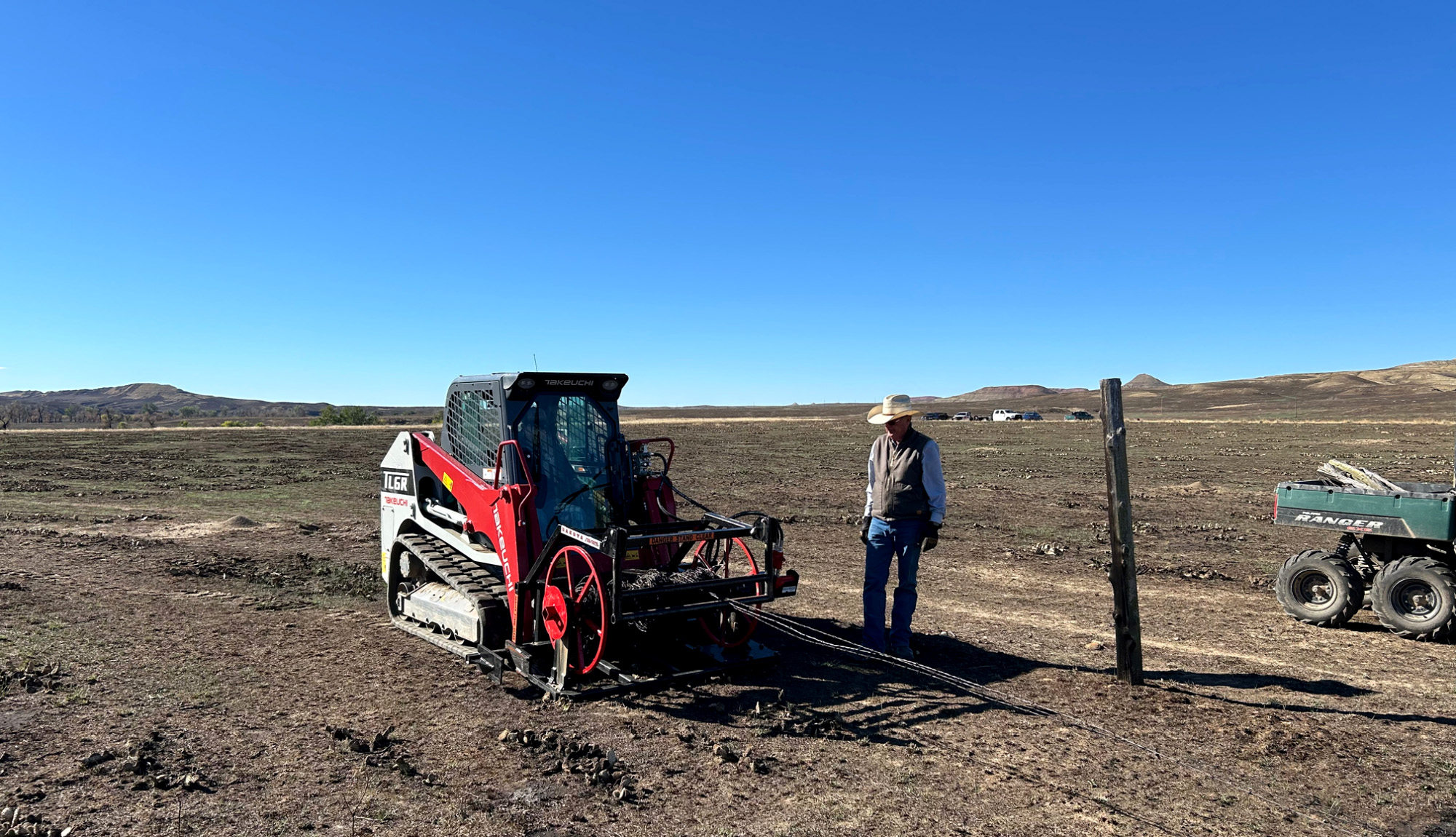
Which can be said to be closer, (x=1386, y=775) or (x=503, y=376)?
(x=1386, y=775)

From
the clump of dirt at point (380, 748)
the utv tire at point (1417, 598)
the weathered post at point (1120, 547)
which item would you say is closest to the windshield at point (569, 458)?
the clump of dirt at point (380, 748)

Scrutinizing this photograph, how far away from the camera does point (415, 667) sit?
305 inches

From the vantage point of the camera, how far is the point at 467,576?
26.2 ft

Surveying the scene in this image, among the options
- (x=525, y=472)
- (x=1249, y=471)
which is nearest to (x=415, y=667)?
(x=525, y=472)

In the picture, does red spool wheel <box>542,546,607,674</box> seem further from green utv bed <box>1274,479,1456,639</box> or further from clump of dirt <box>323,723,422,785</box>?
green utv bed <box>1274,479,1456,639</box>

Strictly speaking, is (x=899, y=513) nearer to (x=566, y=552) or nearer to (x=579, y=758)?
(x=566, y=552)

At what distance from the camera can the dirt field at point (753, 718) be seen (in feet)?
16.1

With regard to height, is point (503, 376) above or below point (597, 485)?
above

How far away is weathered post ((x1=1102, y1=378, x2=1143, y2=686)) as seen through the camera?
687 cm

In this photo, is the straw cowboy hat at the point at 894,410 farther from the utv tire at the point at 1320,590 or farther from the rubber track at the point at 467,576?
the utv tire at the point at 1320,590

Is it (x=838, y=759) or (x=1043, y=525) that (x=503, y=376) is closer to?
(x=838, y=759)

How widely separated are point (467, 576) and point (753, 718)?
3.17 meters

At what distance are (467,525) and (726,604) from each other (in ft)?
9.26

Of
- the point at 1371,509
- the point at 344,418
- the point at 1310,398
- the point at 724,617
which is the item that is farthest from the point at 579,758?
the point at 1310,398
